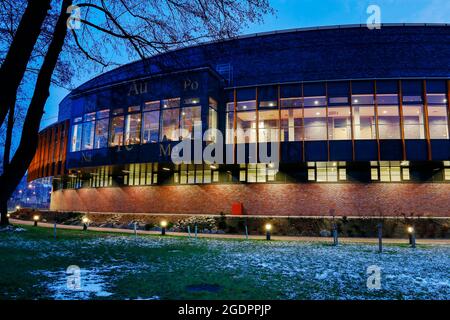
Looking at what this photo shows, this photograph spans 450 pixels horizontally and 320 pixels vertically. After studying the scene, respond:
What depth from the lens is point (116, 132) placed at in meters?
29.4

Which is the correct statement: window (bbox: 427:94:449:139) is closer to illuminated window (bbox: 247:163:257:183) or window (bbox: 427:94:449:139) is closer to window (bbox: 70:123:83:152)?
illuminated window (bbox: 247:163:257:183)

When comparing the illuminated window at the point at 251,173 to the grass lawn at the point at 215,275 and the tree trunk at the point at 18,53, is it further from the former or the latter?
the tree trunk at the point at 18,53

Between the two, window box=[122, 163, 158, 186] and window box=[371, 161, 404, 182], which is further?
window box=[122, 163, 158, 186]

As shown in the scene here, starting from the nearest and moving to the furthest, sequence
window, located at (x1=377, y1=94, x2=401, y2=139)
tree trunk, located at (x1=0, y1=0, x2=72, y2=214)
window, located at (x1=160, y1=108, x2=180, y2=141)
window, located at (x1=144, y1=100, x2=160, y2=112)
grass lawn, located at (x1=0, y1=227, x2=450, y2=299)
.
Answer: tree trunk, located at (x1=0, y1=0, x2=72, y2=214)
grass lawn, located at (x1=0, y1=227, x2=450, y2=299)
window, located at (x1=377, y1=94, x2=401, y2=139)
window, located at (x1=160, y1=108, x2=180, y2=141)
window, located at (x1=144, y1=100, x2=160, y2=112)

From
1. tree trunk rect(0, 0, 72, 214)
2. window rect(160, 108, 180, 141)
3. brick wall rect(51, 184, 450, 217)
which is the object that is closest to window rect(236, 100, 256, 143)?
brick wall rect(51, 184, 450, 217)

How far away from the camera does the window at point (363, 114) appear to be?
25969 millimetres

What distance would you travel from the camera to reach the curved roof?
27609 mm

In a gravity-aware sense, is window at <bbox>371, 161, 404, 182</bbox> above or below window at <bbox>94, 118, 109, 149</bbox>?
below

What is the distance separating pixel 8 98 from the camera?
5195 millimetres

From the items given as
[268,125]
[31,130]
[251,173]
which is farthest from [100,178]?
[31,130]

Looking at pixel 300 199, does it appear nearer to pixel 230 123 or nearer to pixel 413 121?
pixel 230 123

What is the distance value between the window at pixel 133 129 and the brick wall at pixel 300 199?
5.13 metres

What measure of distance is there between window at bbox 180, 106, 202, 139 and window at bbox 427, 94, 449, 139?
1732cm

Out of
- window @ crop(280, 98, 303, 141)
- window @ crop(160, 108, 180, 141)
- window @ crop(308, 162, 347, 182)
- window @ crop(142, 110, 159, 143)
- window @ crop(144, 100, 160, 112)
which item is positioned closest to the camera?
window @ crop(308, 162, 347, 182)
